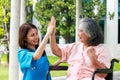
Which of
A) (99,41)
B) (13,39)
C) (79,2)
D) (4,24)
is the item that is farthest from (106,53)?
(4,24)

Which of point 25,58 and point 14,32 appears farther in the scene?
point 14,32

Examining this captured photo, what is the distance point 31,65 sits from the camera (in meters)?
3.59

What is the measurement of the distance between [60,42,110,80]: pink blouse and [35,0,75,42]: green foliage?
1767 centimetres

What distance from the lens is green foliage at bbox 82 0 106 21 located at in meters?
22.2

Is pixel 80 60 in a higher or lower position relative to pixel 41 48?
lower

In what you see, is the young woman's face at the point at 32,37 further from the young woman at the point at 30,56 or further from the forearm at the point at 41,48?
the forearm at the point at 41,48

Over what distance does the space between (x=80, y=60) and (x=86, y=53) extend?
19 centimetres

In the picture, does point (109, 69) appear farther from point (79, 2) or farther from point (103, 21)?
point (103, 21)

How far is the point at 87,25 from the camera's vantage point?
3852 mm

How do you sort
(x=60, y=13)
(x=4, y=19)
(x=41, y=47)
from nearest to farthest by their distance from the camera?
1. (x=41, y=47)
2. (x=4, y=19)
3. (x=60, y=13)

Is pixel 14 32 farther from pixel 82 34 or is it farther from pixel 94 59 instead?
pixel 94 59

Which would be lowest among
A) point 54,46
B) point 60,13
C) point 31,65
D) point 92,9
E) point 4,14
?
point 31,65

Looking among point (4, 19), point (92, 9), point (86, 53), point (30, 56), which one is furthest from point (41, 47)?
point (92, 9)

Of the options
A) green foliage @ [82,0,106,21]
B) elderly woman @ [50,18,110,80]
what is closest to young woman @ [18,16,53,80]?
elderly woman @ [50,18,110,80]
